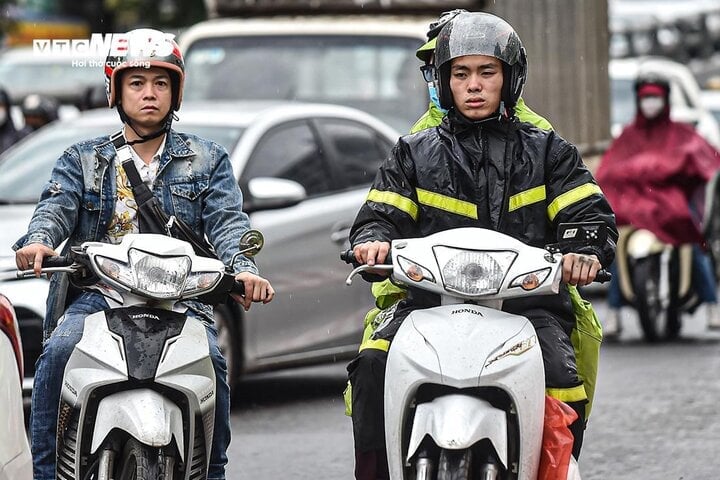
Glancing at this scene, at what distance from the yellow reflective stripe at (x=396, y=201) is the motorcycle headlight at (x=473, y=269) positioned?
507 mm

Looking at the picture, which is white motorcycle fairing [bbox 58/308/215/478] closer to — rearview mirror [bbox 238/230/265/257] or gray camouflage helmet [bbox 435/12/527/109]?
rearview mirror [bbox 238/230/265/257]

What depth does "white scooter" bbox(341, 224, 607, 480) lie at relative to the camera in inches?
203

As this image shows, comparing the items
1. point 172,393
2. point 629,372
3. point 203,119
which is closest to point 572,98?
point 629,372

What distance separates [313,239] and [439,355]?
5268 millimetres

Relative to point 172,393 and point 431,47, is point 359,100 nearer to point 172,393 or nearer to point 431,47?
point 431,47

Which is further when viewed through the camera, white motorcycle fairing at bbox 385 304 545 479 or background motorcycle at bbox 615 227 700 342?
background motorcycle at bbox 615 227 700 342

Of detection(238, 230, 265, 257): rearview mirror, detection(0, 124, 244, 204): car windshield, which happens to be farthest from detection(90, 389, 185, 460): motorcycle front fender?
detection(0, 124, 244, 204): car windshield

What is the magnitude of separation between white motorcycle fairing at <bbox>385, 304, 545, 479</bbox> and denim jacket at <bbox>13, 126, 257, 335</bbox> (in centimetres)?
86

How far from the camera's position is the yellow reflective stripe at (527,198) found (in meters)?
5.73

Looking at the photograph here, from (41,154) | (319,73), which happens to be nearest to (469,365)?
(41,154)

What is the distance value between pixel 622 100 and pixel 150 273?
1542 centimetres

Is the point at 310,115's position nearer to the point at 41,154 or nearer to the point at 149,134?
the point at 41,154

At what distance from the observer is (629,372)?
11.7 metres

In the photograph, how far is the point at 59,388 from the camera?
5715mm
